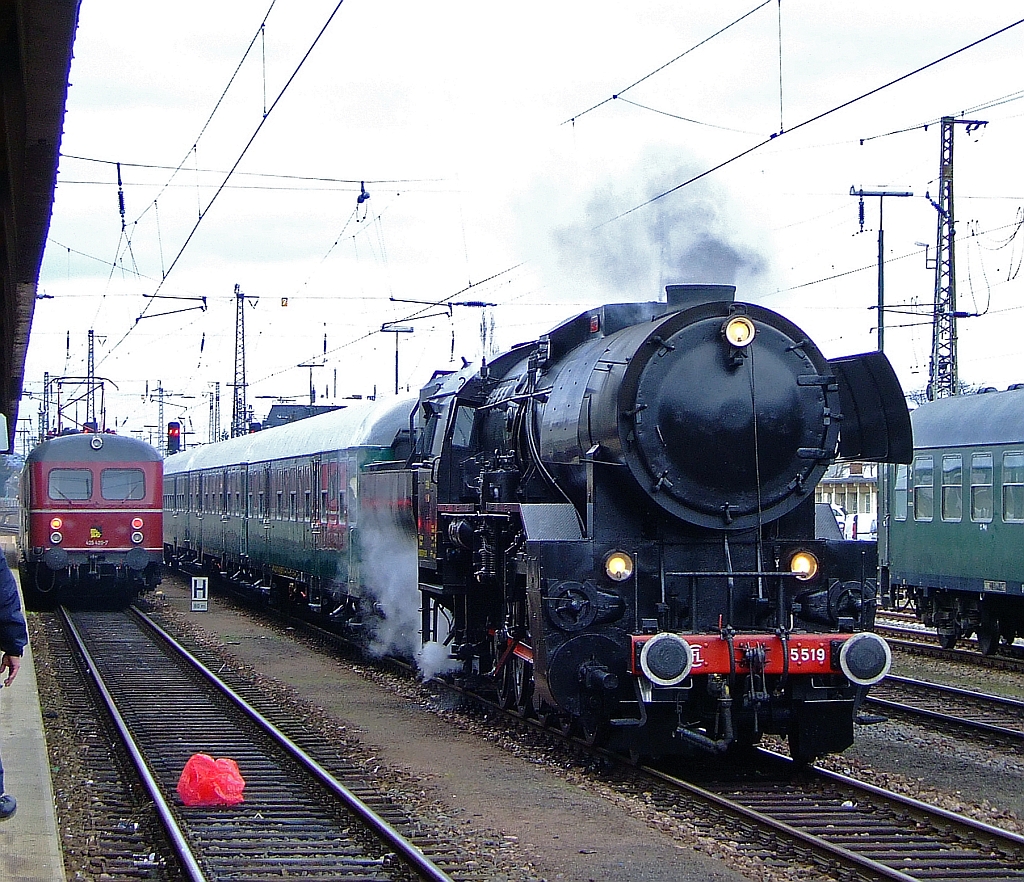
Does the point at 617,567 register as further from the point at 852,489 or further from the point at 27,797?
the point at 852,489

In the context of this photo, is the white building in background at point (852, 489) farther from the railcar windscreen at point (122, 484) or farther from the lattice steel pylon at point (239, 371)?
the railcar windscreen at point (122, 484)

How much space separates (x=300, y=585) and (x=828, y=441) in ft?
44.9

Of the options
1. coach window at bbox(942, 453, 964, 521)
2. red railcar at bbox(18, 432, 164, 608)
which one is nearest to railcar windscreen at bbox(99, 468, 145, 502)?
red railcar at bbox(18, 432, 164, 608)

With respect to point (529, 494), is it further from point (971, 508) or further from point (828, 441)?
point (971, 508)

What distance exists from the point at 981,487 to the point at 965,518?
18.4 inches

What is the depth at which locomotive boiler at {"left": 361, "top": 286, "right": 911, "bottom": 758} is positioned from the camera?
891cm

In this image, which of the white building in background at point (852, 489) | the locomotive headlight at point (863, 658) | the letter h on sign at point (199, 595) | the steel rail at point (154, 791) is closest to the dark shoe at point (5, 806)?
the steel rail at point (154, 791)

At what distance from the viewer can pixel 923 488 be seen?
18031mm

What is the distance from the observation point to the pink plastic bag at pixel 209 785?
8.81 meters

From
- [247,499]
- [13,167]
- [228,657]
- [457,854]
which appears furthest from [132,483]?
[457,854]

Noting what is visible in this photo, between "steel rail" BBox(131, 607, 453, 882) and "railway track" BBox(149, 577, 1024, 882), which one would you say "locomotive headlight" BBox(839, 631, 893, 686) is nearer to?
"railway track" BBox(149, 577, 1024, 882)

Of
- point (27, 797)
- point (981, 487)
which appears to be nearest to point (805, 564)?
point (27, 797)

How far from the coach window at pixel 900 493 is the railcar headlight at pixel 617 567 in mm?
10285

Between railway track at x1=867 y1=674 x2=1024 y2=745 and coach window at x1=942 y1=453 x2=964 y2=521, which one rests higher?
coach window at x1=942 y1=453 x2=964 y2=521
